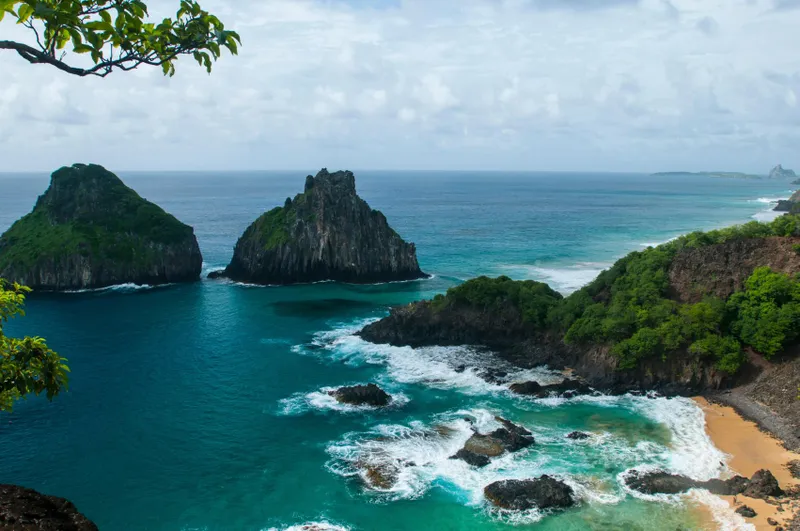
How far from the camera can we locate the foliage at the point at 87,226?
106m

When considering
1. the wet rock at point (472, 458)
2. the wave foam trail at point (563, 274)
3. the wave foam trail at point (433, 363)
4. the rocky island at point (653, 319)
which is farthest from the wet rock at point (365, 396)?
→ the wave foam trail at point (563, 274)

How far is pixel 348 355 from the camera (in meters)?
70.1

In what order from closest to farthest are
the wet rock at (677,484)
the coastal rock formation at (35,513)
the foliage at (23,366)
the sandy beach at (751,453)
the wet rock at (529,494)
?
1. the coastal rock formation at (35,513)
2. the foliage at (23,366)
3. the sandy beach at (751,453)
4. the wet rock at (529,494)
5. the wet rock at (677,484)

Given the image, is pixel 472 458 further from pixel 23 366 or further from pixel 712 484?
pixel 23 366

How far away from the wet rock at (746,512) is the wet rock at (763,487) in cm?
184

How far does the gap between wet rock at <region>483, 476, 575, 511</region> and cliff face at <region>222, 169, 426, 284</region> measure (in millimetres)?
72098

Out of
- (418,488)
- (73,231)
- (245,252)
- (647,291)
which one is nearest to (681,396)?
(647,291)

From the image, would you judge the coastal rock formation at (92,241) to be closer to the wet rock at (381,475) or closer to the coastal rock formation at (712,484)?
the wet rock at (381,475)

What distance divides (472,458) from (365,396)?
14.4m

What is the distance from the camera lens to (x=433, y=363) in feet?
219

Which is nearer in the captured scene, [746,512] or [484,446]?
[746,512]

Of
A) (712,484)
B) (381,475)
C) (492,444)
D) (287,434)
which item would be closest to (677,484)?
(712,484)

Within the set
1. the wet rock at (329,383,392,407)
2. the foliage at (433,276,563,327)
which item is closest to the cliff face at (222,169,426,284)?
the foliage at (433,276,563,327)

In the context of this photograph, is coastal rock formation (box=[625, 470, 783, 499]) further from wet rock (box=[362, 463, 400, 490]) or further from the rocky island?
wet rock (box=[362, 463, 400, 490])
